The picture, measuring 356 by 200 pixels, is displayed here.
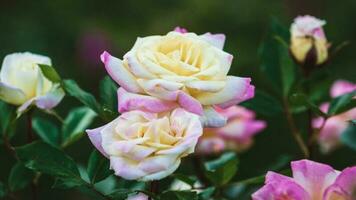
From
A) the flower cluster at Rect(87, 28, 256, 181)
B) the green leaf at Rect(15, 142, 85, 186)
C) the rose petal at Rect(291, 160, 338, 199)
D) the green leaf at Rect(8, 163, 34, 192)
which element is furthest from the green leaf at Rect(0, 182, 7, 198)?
the rose petal at Rect(291, 160, 338, 199)

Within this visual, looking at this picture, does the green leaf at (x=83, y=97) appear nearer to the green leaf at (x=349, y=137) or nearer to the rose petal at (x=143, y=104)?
the rose petal at (x=143, y=104)

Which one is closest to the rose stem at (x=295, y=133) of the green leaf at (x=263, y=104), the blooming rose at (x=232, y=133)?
the green leaf at (x=263, y=104)

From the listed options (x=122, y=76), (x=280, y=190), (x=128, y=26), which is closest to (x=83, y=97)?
(x=122, y=76)

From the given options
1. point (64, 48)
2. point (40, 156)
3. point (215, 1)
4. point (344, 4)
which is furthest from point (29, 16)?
point (40, 156)

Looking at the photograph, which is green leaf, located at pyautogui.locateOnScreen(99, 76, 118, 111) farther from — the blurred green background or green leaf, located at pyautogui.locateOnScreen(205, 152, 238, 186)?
the blurred green background

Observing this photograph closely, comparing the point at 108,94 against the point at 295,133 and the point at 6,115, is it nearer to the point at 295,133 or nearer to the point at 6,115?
the point at 6,115

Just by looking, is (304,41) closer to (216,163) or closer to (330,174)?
(216,163)
